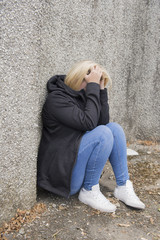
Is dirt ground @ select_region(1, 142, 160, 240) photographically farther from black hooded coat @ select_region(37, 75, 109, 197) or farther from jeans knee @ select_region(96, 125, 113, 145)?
jeans knee @ select_region(96, 125, 113, 145)

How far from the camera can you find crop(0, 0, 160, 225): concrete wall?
1.95m

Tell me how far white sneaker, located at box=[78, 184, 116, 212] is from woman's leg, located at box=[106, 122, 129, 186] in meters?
0.27

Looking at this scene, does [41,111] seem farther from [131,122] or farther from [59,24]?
[131,122]

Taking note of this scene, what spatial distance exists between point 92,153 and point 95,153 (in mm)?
27

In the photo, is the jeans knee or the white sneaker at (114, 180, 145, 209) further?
the white sneaker at (114, 180, 145, 209)

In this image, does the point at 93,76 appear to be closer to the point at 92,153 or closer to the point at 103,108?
the point at 103,108

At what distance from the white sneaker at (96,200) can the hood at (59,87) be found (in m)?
0.81

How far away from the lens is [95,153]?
2363mm

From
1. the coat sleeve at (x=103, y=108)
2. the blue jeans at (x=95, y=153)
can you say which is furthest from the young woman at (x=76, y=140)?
the coat sleeve at (x=103, y=108)

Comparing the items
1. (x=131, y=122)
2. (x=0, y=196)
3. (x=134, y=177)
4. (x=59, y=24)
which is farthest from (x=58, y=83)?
(x=131, y=122)

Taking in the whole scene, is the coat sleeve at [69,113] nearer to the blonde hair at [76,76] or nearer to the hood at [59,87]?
the hood at [59,87]

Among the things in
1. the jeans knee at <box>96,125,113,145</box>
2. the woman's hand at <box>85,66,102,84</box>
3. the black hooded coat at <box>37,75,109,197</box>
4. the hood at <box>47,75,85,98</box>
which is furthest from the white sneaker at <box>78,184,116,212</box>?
the woman's hand at <box>85,66,102,84</box>

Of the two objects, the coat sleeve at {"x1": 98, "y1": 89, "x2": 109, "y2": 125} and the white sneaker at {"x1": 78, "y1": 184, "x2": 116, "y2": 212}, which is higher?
the coat sleeve at {"x1": 98, "y1": 89, "x2": 109, "y2": 125}

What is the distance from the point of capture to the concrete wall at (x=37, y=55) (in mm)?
1951
